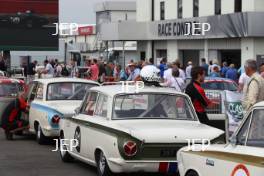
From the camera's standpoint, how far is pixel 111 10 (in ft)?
254

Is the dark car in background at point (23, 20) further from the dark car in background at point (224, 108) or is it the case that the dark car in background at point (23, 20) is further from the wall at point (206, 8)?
the dark car in background at point (224, 108)

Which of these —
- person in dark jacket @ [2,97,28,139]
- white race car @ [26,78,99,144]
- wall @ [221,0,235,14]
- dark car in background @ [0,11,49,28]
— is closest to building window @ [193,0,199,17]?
wall @ [221,0,235,14]

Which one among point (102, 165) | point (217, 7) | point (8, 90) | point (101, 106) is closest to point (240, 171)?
point (102, 165)

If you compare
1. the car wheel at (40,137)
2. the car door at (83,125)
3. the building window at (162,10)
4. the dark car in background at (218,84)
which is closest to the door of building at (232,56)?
the building window at (162,10)

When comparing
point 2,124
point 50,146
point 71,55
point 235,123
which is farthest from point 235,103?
point 71,55

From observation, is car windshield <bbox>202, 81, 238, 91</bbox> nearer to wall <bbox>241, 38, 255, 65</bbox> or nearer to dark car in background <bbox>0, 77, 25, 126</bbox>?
dark car in background <bbox>0, 77, 25, 126</bbox>

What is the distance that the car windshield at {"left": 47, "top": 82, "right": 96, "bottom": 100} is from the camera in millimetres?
16812

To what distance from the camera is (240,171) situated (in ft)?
24.9

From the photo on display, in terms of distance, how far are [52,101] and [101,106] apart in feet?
14.5

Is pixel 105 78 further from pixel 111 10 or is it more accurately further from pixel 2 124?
pixel 111 10

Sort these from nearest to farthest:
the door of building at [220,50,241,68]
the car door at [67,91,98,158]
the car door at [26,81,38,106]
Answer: the car door at [67,91,98,158] → the car door at [26,81,38,106] → the door of building at [220,50,241,68]

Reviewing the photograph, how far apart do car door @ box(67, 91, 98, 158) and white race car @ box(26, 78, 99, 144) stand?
8.36 feet

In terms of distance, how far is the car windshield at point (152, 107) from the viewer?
470 inches

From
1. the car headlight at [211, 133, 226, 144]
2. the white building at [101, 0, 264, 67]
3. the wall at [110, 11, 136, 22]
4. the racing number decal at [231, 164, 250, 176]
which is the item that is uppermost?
the wall at [110, 11, 136, 22]
